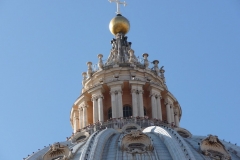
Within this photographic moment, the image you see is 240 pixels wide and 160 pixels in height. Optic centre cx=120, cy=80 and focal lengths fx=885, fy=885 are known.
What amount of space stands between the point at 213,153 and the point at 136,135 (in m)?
4.60

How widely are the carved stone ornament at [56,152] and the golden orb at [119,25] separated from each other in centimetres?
1613

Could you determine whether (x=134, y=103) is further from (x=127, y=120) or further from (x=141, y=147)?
(x=141, y=147)

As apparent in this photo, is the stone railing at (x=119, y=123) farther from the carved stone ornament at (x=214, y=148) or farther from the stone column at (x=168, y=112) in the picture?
the carved stone ornament at (x=214, y=148)

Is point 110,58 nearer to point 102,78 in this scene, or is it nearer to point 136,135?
point 102,78

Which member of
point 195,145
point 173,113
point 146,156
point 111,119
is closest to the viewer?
point 146,156

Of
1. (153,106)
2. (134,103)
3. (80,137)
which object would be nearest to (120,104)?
(134,103)

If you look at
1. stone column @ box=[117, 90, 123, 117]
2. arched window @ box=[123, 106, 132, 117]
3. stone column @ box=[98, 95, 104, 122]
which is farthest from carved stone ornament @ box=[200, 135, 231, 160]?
stone column @ box=[98, 95, 104, 122]

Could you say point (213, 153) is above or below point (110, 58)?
below

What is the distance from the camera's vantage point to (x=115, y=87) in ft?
187

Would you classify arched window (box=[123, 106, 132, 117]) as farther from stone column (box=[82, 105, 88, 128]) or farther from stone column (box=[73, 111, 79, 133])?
stone column (box=[73, 111, 79, 133])

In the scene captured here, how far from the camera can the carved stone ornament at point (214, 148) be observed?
4912cm

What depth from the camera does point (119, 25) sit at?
63250 mm

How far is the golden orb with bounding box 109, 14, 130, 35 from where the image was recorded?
2491 inches

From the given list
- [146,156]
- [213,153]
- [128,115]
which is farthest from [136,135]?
[128,115]
